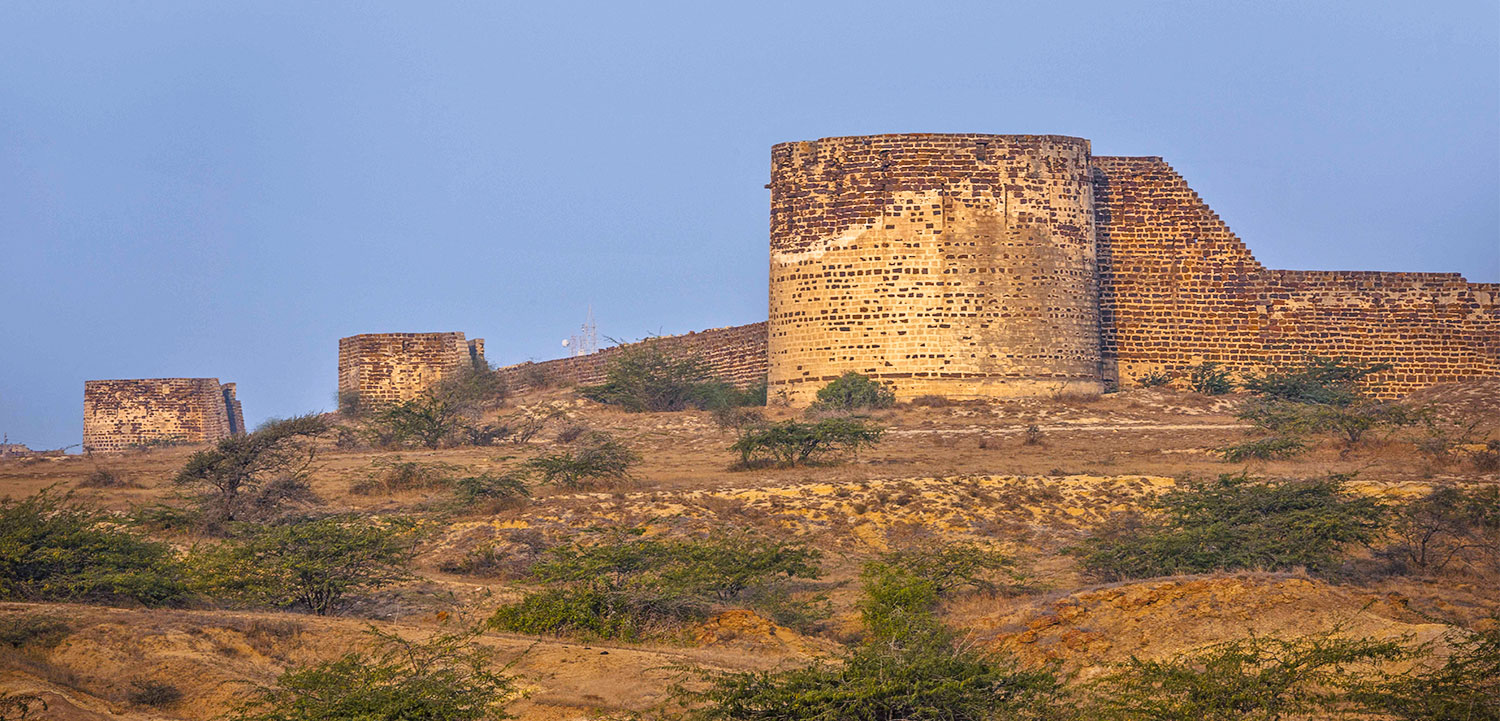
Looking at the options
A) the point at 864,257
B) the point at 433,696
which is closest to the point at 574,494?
the point at 864,257

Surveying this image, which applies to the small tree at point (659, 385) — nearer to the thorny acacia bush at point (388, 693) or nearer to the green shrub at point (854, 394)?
the green shrub at point (854, 394)

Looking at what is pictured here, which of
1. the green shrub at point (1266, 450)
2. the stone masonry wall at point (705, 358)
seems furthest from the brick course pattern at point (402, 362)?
the green shrub at point (1266, 450)

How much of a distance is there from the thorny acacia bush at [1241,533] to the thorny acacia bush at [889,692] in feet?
14.8

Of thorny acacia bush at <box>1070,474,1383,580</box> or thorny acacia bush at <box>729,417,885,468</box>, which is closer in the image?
thorny acacia bush at <box>1070,474,1383,580</box>

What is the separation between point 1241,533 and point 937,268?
33.5 feet

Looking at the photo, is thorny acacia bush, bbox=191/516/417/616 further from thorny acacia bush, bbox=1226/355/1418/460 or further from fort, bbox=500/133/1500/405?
fort, bbox=500/133/1500/405

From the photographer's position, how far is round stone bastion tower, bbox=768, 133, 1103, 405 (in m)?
24.8

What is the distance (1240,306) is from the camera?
88.9 feet

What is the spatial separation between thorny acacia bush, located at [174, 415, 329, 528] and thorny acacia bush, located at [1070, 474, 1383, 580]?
8570 millimetres

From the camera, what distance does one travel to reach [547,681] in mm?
10938

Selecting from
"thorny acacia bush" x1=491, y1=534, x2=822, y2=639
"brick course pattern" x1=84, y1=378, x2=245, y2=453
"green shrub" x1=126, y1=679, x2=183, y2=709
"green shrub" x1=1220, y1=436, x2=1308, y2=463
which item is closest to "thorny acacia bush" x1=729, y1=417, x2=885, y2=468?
"green shrub" x1=1220, y1=436, x2=1308, y2=463

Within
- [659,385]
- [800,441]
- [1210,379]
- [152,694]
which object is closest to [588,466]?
[800,441]

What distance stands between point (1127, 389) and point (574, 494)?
10.5 meters

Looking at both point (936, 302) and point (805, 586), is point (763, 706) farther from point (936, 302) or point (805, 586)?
point (936, 302)
